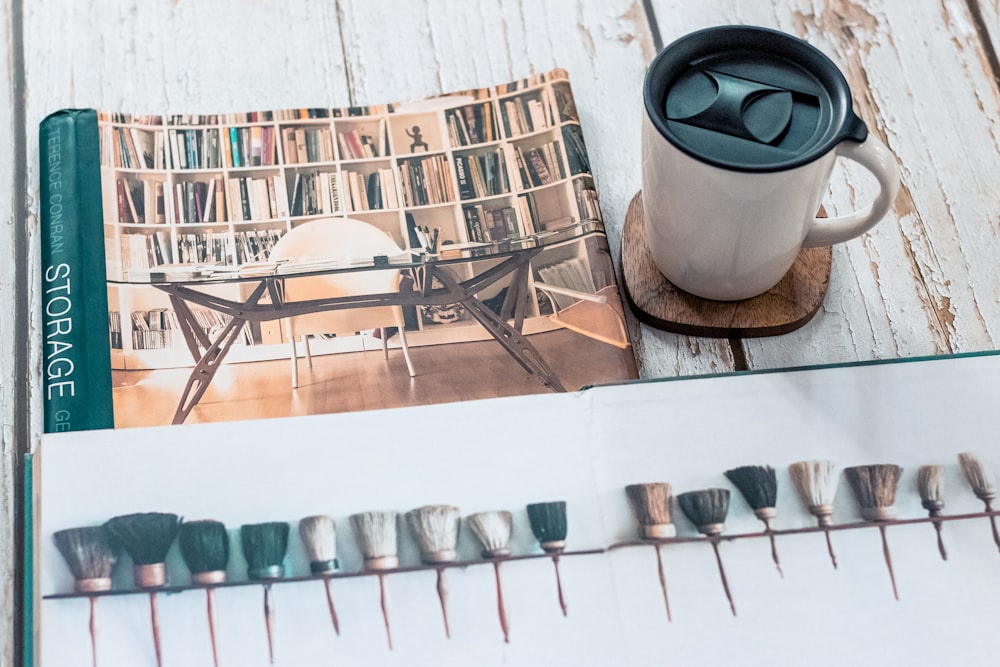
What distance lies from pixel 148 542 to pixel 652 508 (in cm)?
20

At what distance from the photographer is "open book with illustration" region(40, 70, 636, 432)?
0.35 m

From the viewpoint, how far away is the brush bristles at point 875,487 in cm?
32

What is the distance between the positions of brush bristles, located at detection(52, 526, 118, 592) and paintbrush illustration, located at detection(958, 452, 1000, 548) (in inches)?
13.2

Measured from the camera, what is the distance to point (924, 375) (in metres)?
0.34

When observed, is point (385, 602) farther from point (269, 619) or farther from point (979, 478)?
point (979, 478)

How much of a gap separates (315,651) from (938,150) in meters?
0.38

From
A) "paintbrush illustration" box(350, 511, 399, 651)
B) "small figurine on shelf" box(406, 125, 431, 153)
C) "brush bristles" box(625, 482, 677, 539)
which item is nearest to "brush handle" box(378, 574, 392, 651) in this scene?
"paintbrush illustration" box(350, 511, 399, 651)

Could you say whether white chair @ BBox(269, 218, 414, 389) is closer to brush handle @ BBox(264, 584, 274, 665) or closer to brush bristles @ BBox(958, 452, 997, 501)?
brush handle @ BBox(264, 584, 274, 665)

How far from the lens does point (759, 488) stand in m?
0.32

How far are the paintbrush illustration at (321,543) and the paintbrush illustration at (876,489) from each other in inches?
8.0

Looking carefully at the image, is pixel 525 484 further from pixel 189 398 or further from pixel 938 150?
pixel 938 150

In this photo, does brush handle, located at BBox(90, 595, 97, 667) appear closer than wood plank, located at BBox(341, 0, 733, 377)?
Yes

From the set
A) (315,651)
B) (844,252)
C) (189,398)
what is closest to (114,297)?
(189,398)

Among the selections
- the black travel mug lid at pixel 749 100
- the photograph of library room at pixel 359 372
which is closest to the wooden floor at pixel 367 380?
the photograph of library room at pixel 359 372
